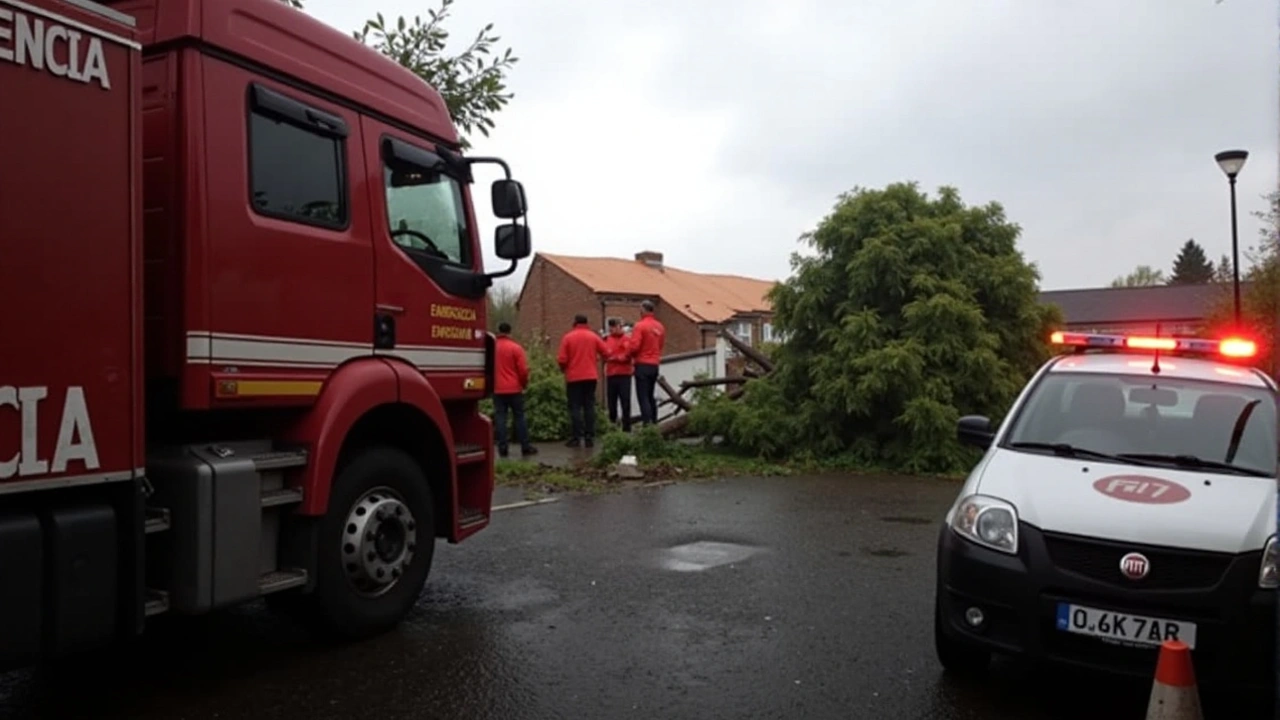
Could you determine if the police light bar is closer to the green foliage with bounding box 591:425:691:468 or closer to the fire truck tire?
the fire truck tire

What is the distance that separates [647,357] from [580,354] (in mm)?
1208

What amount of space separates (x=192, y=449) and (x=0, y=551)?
3.43ft

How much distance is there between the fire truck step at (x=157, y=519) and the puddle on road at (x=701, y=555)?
12.3ft

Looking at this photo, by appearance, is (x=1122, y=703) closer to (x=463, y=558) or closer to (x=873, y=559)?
(x=873, y=559)

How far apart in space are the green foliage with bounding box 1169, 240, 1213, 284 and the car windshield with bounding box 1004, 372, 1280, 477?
10764 centimetres

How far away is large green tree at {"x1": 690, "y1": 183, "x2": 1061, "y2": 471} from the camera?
503 inches

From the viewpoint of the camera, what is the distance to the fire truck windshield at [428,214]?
5.39 m

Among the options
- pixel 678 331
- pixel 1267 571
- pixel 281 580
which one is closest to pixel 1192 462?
pixel 1267 571

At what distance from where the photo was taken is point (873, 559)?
7.37 metres

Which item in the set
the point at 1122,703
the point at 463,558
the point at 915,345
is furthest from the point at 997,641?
the point at 915,345

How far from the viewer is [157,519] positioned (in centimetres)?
399

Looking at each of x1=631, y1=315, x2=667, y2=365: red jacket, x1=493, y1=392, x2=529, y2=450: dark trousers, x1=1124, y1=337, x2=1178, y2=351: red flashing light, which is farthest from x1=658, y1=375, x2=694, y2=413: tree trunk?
x1=1124, y1=337, x2=1178, y2=351: red flashing light

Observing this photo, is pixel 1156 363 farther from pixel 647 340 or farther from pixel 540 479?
pixel 647 340

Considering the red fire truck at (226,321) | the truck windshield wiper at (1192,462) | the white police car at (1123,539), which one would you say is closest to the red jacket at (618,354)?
the red fire truck at (226,321)
